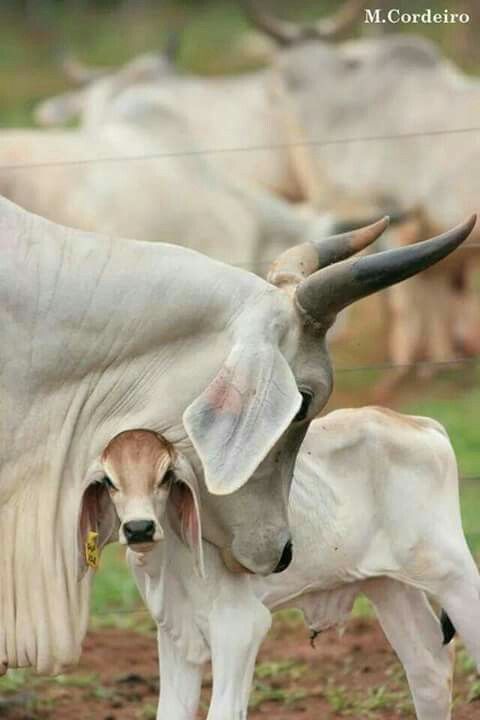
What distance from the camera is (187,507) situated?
4.28m

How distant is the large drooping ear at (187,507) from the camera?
4238mm

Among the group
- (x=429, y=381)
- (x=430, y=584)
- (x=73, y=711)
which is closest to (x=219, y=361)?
(x=430, y=584)

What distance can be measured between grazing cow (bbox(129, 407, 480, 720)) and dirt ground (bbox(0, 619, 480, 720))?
0.55 m

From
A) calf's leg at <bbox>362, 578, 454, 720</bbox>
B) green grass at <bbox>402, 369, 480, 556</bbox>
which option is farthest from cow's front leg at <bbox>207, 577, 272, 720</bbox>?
green grass at <bbox>402, 369, 480, 556</bbox>

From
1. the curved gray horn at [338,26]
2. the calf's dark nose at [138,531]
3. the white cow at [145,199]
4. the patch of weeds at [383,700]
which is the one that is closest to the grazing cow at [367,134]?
the curved gray horn at [338,26]

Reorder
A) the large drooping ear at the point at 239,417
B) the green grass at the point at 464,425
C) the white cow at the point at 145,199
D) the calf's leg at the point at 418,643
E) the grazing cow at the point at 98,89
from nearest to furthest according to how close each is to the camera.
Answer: the large drooping ear at the point at 239,417 < the calf's leg at the point at 418,643 < the green grass at the point at 464,425 < the white cow at the point at 145,199 < the grazing cow at the point at 98,89

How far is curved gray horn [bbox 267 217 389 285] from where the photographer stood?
14.7ft

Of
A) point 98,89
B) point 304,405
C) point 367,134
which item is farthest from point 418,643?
point 98,89

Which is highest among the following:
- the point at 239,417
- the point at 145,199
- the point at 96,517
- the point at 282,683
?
the point at 145,199

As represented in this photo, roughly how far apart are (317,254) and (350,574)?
721mm

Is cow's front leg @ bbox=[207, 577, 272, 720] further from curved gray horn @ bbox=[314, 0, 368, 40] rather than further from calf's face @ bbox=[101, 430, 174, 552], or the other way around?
curved gray horn @ bbox=[314, 0, 368, 40]

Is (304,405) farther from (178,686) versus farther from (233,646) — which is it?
(178,686)

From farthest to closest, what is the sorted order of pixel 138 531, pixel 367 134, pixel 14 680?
pixel 367 134, pixel 14 680, pixel 138 531

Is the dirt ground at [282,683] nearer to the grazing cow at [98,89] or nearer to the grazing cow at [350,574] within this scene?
the grazing cow at [350,574]
